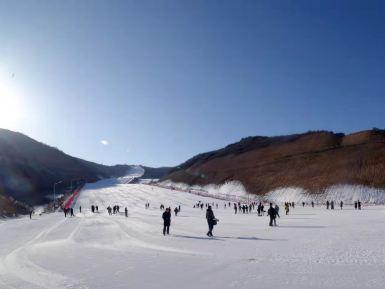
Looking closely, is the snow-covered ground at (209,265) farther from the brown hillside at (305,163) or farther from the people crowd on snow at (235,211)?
the brown hillside at (305,163)

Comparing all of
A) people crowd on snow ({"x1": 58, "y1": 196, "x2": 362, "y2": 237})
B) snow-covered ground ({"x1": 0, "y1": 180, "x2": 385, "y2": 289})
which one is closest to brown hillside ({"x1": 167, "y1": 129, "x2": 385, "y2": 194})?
people crowd on snow ({"x1": 58, "y1": 196, "x2": 362, "y2": 237})

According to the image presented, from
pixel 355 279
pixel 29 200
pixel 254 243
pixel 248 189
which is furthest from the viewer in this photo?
pixel 29 200

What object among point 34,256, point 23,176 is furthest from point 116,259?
point 23,176

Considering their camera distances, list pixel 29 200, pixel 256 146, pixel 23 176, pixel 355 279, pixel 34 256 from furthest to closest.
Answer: pixel 23 176 → pixel 256 146 → pixel 29 200 → pixel 34 256 → pixel 355 279

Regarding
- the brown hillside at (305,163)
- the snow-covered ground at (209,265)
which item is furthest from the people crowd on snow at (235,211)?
the brown hillside at (305,163)

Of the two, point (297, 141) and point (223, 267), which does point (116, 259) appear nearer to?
point (223, 267)

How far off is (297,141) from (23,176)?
367 ft

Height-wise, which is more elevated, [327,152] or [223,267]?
[327,152]

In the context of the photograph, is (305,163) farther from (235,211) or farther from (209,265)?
(209,265)

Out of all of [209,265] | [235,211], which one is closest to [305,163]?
[235,211]

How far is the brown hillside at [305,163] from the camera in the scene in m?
83.1

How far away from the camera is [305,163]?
4040 inches

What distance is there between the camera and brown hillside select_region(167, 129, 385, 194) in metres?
83.1

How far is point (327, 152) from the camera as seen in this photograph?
4072 inches
